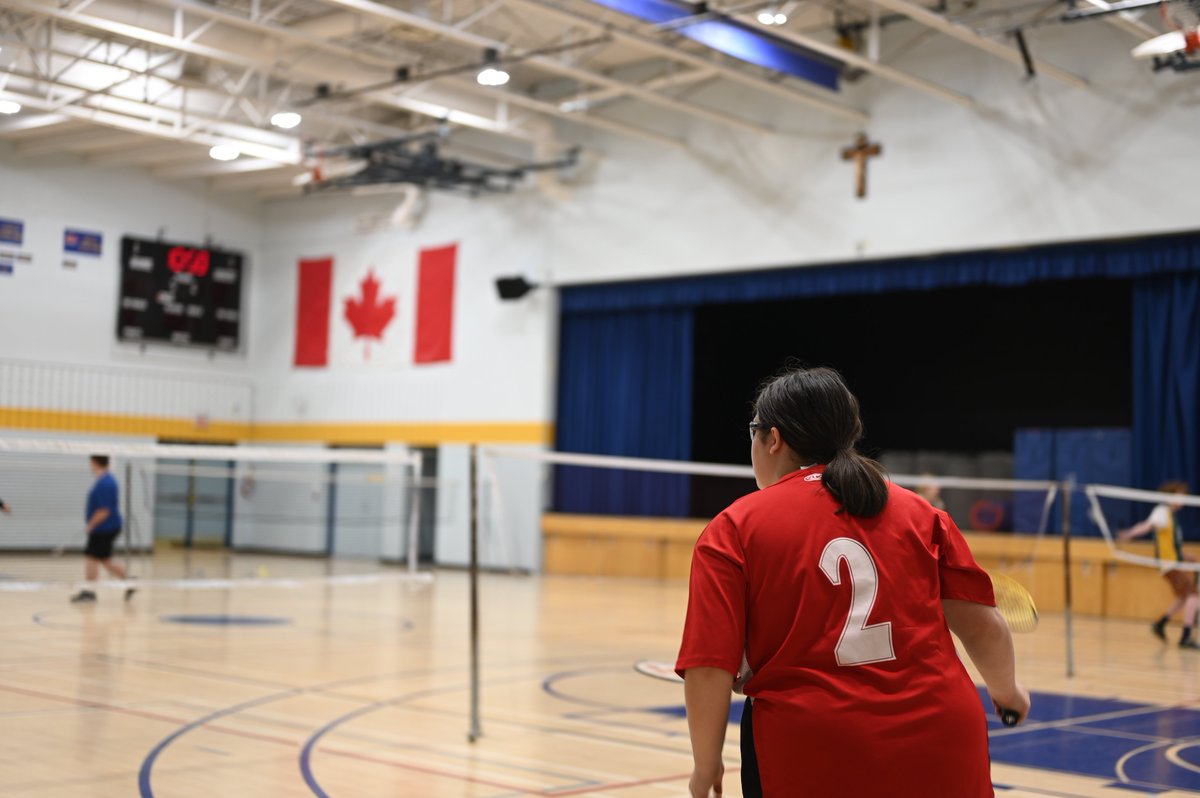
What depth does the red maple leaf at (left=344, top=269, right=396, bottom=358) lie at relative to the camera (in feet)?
96.7

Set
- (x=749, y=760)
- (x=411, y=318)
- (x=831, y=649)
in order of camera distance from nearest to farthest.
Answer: (x=831, y=649) < (x=749, y=760) < (x=411, y=318)

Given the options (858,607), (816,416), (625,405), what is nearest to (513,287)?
(625,405)

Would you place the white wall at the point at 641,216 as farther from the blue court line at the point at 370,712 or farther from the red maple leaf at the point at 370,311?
the blue court line at the point at 370,712

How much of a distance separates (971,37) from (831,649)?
16528 millimetres

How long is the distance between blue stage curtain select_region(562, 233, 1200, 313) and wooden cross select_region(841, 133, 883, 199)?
1.28m

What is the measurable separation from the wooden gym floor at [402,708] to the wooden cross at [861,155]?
8.11m

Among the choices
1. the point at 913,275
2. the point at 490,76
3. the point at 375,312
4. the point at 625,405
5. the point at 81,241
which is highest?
the point at 490,76

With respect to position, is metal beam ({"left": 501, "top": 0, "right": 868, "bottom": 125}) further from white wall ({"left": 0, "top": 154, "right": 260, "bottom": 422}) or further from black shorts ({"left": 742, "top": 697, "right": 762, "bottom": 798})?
black shorts ({"left": 742, "top": 697, "right": 762, "bottom": 798})

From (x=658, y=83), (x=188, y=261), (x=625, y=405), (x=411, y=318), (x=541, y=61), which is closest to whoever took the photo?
(x=541, y=61)

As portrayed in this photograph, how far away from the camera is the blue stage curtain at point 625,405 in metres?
25.2

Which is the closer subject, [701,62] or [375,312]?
[701,62]

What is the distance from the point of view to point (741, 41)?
63.4ft

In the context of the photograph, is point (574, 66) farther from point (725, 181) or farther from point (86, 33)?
point (86, 33)

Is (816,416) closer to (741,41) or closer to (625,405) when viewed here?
(741,41)
